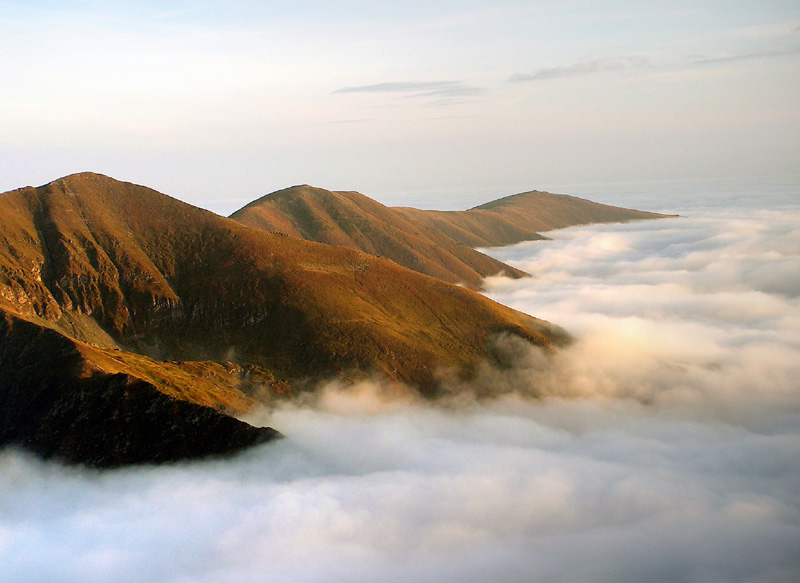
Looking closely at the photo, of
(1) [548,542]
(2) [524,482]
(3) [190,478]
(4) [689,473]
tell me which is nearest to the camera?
(3) [190,478]

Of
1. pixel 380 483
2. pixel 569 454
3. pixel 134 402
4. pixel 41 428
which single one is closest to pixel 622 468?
pixel 569 454

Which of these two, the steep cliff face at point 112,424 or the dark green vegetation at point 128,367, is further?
the dark green vegetation at point 128,367

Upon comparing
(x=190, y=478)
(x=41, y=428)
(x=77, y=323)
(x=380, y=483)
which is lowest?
(x=380, y=483)

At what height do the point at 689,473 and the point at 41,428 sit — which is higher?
the point at 41,428

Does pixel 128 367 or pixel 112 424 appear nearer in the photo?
pixel 112 424

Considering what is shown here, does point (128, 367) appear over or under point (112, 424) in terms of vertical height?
over

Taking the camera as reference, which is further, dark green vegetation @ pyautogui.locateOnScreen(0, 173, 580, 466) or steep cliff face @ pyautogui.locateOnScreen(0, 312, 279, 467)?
dark green vegetation @ pyautogui.locateOnScreen(0, 173, 580, 466)

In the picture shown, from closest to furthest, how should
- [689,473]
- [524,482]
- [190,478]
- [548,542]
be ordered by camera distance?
1. [190,478]
2. [548,542]
3. [524,482]
4. [689,473]

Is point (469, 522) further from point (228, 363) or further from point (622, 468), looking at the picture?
point (228, 363)
